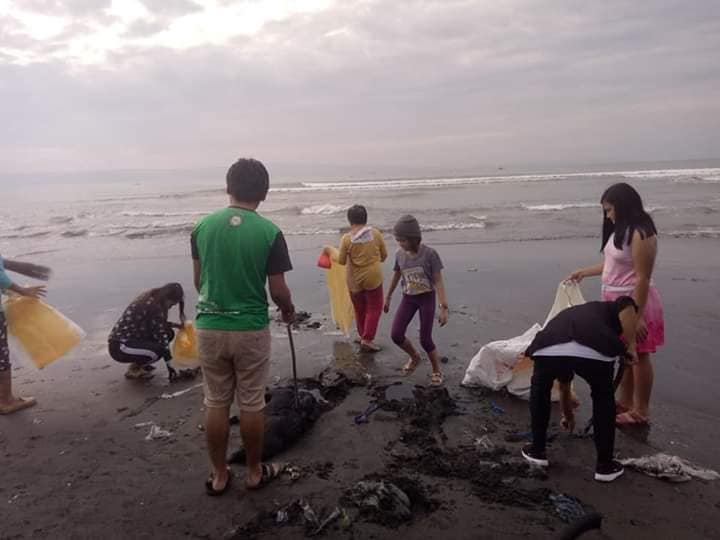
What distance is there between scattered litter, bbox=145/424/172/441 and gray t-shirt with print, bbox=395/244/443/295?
2.67 m

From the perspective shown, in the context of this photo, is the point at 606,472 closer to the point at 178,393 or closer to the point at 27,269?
the point at 178,393

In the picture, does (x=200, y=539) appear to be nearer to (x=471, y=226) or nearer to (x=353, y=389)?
(x=353, y=389)

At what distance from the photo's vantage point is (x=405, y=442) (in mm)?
4176

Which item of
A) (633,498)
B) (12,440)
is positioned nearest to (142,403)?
(12,440)

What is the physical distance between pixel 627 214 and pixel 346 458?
9.29ft

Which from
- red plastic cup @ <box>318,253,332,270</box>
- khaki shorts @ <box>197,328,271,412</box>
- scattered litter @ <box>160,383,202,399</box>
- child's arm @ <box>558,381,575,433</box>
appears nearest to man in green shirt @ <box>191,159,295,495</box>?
khaki shorts @ <box>197,328,271,412</box>

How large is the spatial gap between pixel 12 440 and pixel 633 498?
4896 mm

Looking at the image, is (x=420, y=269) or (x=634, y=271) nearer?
(x=634, y=271)

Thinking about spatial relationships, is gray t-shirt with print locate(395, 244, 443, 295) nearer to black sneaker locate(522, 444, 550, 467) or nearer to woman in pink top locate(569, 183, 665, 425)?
woman in pink top locate(569, 183, 665, 425)

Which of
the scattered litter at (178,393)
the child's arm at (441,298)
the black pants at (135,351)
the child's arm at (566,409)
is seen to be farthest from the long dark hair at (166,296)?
the child's arm at (566,409)

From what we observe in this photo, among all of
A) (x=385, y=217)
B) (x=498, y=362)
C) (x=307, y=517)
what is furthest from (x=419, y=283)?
(x=385, y=217)

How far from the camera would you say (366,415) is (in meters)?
4.68

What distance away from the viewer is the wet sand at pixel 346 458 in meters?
3.23

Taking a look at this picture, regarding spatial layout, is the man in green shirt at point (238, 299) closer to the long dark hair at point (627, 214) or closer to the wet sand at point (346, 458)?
the wet sand at point (346, 458)
